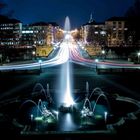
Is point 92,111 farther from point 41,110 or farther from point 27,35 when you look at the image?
point 27,35

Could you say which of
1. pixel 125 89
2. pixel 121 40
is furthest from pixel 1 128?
pixel 121 40

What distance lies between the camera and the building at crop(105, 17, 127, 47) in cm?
13862

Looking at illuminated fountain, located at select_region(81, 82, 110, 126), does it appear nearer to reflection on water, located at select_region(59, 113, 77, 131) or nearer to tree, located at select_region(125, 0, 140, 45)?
reflection on water, located at select_region(59, 113, 77, 131)

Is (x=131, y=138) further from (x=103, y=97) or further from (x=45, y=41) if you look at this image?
(x=45, y=41)

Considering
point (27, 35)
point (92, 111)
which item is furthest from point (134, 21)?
point (27, 35)

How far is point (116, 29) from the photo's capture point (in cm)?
15338

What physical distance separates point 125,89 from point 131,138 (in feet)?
49.7

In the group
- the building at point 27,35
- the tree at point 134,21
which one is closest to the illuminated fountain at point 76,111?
the tree at point 134,21

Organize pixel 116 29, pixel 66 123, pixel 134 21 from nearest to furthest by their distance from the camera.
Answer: pixel 66 123, pixel 134 21, pixel 116 29

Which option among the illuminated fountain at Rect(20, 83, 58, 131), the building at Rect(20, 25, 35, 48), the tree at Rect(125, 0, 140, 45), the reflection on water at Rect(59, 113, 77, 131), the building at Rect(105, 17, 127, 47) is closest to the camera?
the reflection on water at Rect(59, 113, 77, 131)

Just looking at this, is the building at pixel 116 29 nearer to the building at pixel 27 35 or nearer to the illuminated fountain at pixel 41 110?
the building at pixel 27 35

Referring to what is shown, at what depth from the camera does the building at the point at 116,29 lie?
13862 cm

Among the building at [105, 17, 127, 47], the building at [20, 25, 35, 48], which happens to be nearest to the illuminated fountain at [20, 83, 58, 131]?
the building at [105, 17, 127, 47]

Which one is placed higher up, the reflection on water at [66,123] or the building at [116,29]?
the building at [116,29]
